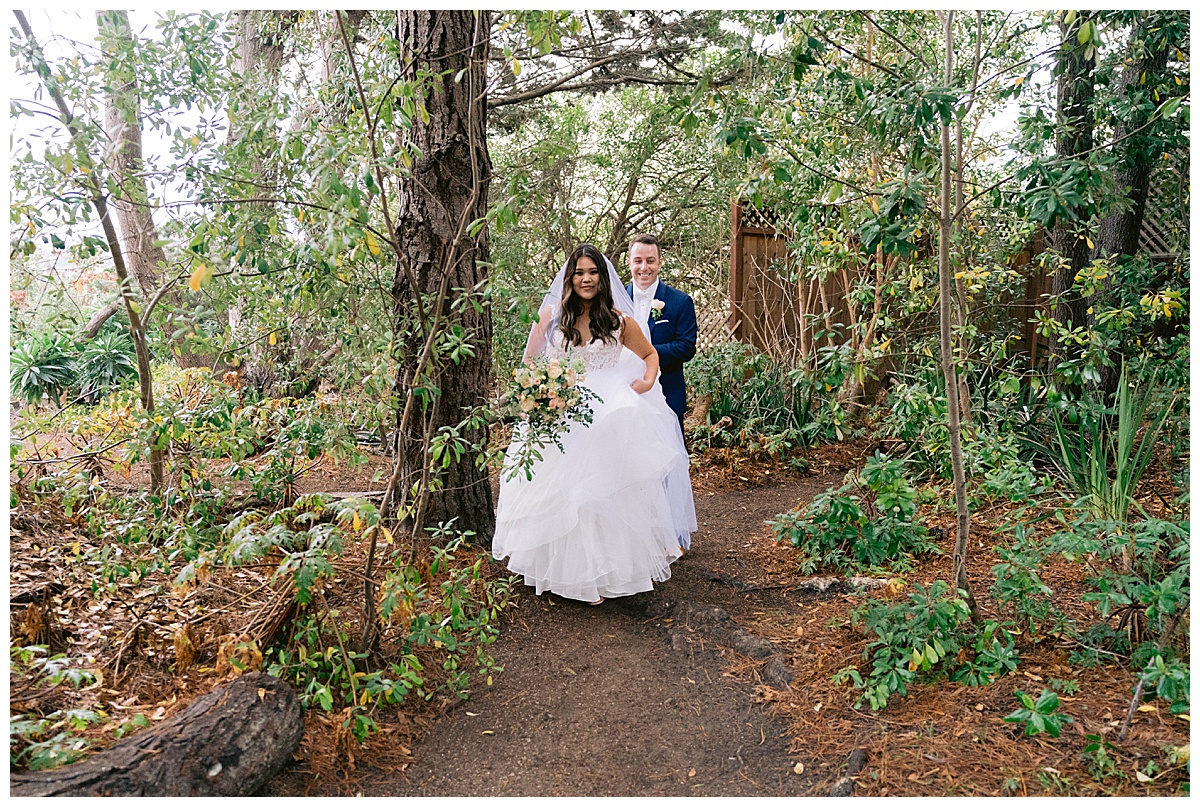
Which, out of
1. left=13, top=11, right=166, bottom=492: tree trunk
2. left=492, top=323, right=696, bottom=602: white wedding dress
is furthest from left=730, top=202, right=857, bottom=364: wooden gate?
left=13, top=11, right=166, bottom=492: tree trunk

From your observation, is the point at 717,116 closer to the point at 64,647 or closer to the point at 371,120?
the point at 371,120

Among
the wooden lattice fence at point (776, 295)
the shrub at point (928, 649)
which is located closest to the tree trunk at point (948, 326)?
the shrub at point (928, 649)

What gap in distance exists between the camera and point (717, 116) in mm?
2809

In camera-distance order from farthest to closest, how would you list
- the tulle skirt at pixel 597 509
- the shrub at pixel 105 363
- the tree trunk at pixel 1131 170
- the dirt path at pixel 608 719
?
the shrub at pixel 105 363 < the tulle skirt at pixel 597 509 < the tree trunk at pixel 1131 170 < the dirt path at pixel 608 719

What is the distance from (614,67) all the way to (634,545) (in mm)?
4386

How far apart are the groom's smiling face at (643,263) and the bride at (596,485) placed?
0.80m

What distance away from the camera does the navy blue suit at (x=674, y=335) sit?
461 centimetres

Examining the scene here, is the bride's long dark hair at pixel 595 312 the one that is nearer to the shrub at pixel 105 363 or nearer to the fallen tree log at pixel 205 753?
the fallen tree log at pixel 205 753

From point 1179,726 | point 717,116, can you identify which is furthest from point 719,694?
point 717,116

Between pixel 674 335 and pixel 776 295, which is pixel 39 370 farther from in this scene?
pixel 776 295

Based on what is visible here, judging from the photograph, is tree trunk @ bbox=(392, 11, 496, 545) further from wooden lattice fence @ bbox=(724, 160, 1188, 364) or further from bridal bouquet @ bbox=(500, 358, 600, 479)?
wooden lattice fence @ bbox=(724, 160, 1188, 364)

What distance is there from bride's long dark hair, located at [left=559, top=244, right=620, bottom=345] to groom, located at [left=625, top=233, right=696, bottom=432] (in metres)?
0.69

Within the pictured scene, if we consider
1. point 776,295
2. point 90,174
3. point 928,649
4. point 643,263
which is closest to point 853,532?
point 928,649

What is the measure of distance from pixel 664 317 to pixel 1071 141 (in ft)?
7.48
